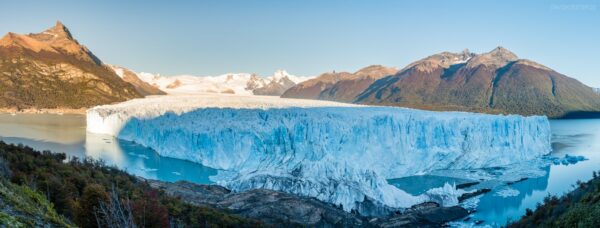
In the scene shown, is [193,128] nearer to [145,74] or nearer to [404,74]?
[404,74]

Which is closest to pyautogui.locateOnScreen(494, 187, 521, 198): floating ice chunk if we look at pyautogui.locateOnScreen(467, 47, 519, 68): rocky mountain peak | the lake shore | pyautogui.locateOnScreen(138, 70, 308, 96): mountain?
the lake shore

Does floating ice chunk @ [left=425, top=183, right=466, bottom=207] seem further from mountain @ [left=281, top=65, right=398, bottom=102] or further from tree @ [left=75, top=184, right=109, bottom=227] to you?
mountain @ [left=281, top=65, right=398, bottom=102]

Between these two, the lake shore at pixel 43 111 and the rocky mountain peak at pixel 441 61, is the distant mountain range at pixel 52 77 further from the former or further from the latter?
the rocky mountain peak at pixel 441 61

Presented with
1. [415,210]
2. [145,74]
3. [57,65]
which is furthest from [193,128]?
[145,74]

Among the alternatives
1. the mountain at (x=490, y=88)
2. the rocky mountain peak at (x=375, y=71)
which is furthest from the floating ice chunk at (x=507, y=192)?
the rocky mountain peak at (x=375, y=71)

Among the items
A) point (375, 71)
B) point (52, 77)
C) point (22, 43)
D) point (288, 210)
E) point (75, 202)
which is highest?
point (375, 71)

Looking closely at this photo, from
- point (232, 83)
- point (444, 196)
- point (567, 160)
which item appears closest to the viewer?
point (444, 196)

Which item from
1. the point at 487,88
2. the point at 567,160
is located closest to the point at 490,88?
the point at 487,88

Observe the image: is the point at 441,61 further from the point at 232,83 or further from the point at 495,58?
the point at 232,83
